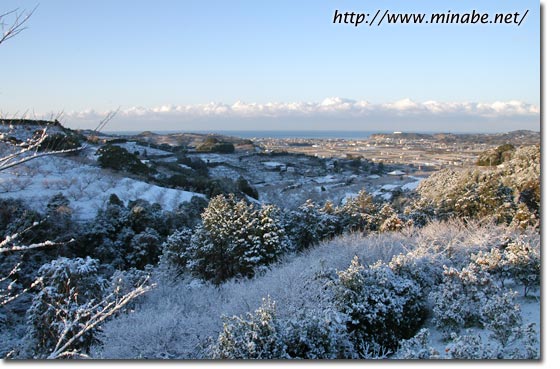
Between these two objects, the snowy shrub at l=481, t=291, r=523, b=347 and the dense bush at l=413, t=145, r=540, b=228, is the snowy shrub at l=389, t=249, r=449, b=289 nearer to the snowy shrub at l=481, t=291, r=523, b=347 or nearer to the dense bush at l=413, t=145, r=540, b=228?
the snowy shrub at l=481, t=291, r=523, b=347

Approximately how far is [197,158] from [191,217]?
59.4 ft

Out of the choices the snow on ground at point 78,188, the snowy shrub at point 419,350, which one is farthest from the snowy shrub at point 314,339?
the snow on ground at point 78,188

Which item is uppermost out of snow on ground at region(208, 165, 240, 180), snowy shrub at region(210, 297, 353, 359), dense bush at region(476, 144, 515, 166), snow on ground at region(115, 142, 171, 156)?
snow on ground at region(115, 142, 171, 156)

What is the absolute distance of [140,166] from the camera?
83.9 ft

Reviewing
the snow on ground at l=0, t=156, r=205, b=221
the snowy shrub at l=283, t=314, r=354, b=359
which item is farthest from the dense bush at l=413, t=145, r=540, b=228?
the snow on ground at l=0, t=156, r=205, b=221

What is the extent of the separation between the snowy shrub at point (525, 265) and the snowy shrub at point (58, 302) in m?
7.87

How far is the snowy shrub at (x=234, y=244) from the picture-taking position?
38.5 feet

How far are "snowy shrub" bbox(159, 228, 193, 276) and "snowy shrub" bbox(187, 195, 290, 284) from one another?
0.49m

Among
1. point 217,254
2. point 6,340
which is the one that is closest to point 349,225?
point 217,254

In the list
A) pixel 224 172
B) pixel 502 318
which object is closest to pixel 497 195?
pixel 502 318

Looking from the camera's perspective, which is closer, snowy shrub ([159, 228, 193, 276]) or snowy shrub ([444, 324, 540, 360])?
snowy shrub ([444, 324, 540, 360])

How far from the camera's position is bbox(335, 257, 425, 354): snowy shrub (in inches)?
265

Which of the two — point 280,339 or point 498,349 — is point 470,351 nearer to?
point 498,349

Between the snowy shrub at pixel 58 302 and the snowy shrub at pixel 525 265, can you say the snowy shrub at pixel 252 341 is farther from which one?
the snowy shrub at pixel 525 265
